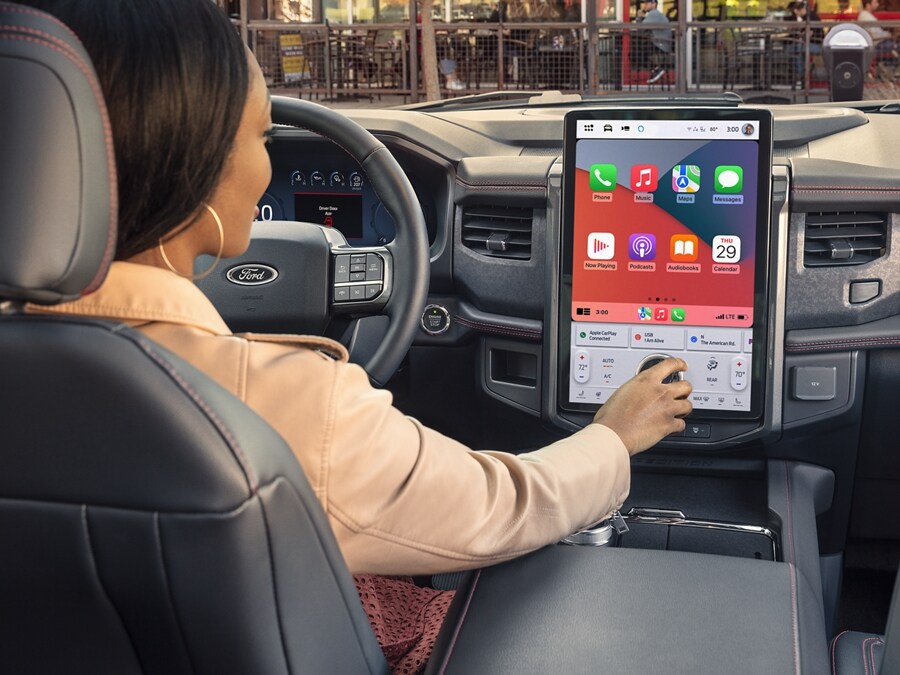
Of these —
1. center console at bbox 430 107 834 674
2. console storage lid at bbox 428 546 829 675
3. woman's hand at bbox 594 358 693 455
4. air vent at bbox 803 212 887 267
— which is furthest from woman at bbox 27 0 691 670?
air vent at bbox 803 212 887 267

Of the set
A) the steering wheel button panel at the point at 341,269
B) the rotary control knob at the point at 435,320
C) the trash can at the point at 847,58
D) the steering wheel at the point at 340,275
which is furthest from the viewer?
the trash can at the point at 847,58

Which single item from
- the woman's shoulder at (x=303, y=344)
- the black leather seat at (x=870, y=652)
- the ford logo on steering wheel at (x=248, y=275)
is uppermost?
the woman's shoulder at (x=303, y=344)

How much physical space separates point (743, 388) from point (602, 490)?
3.12 feet

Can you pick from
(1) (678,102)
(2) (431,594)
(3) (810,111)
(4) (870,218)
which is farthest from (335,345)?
(3) (810,111)

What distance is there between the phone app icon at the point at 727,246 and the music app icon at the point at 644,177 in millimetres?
155

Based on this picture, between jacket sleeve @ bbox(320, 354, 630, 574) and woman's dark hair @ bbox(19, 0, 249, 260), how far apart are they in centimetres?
25

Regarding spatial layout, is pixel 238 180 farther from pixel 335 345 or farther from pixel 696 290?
pixel 696 290

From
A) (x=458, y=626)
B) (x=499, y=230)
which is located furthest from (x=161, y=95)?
(x=499, y=230)

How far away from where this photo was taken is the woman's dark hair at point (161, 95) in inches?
42.5

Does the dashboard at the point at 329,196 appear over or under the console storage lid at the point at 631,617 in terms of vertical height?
over

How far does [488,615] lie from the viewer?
1.35 metres

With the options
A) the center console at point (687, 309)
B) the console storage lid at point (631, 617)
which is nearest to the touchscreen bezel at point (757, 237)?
the center console at point (687, 309)

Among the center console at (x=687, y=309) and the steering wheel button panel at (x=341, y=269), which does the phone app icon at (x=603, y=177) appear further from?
the steering wheel button panel at (x=341, y=269)

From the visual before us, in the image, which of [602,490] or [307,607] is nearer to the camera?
[307,607]
